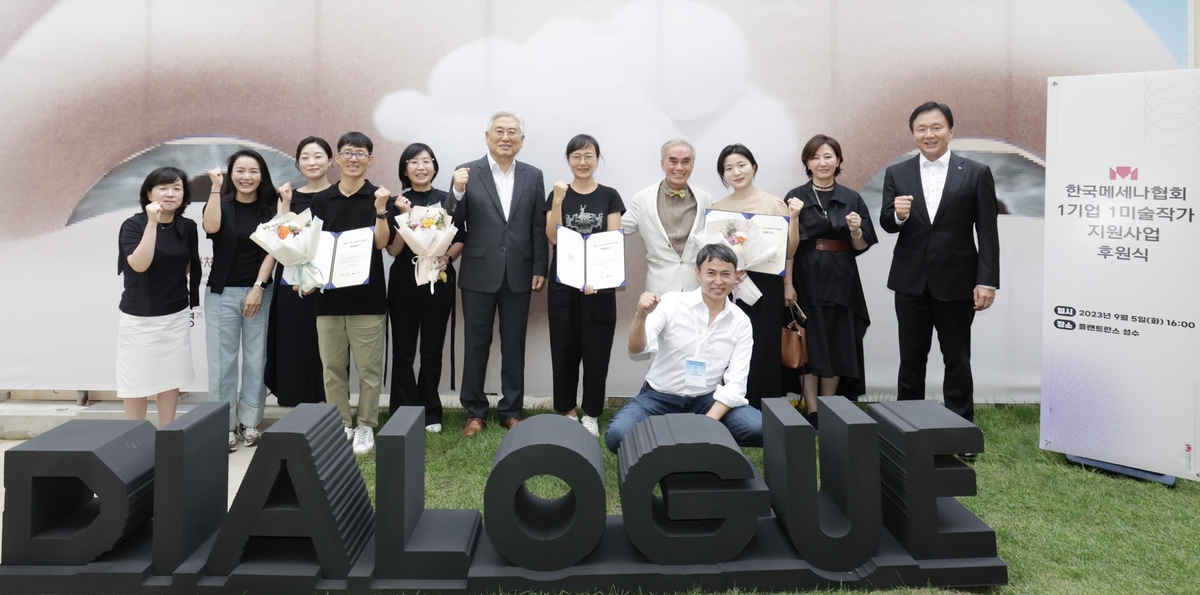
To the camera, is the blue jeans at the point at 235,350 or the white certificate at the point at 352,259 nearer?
the white certificate at the point at 352,259

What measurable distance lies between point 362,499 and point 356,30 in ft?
11.7

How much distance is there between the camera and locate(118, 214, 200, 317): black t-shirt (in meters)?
3.42

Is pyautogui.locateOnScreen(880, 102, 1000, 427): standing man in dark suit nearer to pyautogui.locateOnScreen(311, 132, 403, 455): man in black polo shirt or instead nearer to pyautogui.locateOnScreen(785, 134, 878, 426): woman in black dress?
pyautogui.locateOnScreen(785, 134, 878, 426): woman in black dress

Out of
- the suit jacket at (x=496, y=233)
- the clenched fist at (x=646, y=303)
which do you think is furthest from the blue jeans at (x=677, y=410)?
the suit jacket at (x=496, y=233)

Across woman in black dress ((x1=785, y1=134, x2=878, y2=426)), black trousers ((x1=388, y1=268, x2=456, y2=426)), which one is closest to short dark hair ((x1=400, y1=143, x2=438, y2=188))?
black trousers ((x1=388, y1=268, x2=456, y2=426))

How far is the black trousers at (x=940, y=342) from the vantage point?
3723 mm

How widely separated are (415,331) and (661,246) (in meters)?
1.56

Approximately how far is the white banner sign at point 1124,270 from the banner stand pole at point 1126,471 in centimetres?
5

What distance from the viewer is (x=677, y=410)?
3.29m

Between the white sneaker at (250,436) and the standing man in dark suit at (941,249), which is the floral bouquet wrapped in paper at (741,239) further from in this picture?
the white sneaker at (250,436)

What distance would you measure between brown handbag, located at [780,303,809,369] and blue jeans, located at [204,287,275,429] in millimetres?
3049

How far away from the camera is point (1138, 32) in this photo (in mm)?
4719

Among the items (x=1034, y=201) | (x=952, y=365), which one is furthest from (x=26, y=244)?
(x=1034, y=201)

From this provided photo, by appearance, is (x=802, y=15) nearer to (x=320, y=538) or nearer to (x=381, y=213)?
(x=381, y=213)
